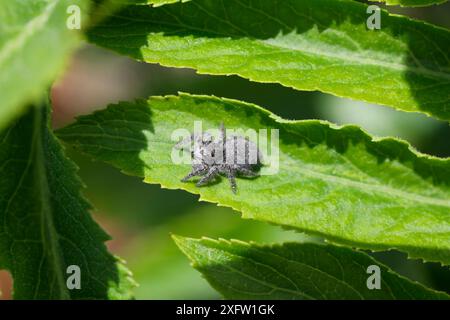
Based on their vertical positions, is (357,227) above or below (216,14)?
below


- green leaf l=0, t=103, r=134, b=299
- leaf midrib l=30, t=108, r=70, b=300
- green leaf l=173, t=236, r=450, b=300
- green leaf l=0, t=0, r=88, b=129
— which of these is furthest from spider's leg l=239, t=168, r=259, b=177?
green leaf l=0, t=0, r=88, b=129

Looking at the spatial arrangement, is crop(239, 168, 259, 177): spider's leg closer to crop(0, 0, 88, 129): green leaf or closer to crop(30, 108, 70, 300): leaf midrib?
crop(30, 108, 70, 300): leaf midrib

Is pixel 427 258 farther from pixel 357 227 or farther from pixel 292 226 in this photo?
pixel 292 226

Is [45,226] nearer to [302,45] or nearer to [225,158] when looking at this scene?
[225,158]
